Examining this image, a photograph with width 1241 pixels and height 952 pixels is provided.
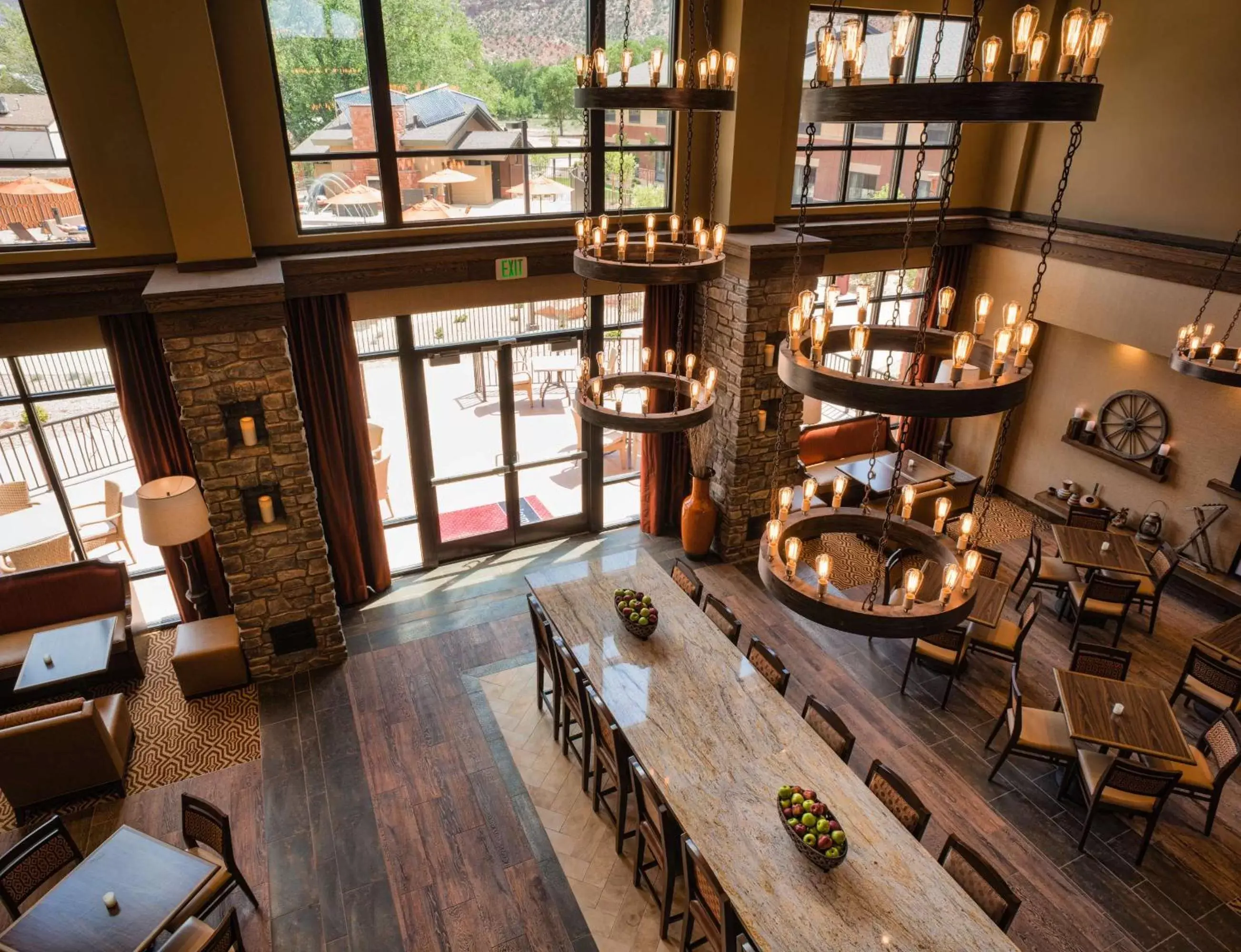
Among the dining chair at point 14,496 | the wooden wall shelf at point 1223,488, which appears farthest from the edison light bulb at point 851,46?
the wooden wall shelf at point 1223,488

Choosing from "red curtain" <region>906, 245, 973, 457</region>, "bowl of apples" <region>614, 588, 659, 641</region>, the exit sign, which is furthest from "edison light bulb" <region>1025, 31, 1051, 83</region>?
"red curtain" <region>906, 245, 973, 457</region>

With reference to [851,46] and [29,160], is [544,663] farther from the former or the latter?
[29,160]

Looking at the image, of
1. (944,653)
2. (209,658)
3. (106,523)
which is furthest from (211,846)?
(944,653)

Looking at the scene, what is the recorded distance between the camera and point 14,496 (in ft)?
22.0

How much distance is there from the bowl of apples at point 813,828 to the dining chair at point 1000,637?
3.07 metres

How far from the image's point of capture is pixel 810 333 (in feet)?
10.4

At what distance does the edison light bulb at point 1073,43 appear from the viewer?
231 cm

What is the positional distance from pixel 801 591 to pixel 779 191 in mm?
6051

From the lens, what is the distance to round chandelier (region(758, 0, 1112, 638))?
231cm

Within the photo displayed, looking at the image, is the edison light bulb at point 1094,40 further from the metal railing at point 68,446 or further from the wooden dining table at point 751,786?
the metal railing at point 68,446

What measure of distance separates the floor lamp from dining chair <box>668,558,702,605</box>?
12.8ft

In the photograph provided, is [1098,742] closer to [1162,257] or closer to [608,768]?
[608,768]

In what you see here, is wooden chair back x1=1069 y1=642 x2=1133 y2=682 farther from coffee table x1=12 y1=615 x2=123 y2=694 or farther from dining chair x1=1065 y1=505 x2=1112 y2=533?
coffee table x1=12 y1=615 x2=123 y2=694

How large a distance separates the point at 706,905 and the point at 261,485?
15.1ft
